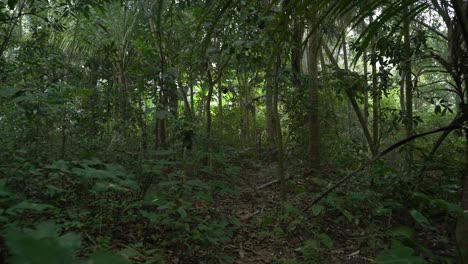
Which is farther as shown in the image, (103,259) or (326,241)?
(326,241)

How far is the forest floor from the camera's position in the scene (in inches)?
124

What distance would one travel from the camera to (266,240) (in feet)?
11.6

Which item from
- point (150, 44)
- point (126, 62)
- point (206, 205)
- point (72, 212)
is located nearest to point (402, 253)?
point (72, 212)

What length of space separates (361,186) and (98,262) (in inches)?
173

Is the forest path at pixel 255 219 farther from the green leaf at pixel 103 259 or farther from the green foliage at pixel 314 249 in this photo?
the green leaf at pixel 103 259

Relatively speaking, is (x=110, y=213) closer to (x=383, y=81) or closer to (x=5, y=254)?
(x=5, y=254)

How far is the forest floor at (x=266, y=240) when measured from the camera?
3148 mm

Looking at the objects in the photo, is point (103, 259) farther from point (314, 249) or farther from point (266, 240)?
point (266, 240)

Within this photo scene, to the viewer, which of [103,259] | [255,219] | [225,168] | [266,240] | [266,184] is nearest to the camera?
[103,259]

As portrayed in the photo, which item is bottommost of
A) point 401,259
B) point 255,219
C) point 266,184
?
point 255,219

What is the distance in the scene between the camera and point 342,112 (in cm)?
949

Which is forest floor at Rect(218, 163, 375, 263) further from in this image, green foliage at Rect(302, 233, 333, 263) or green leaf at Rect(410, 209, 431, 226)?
green leaf at Rect(410, 209, 431, 226)

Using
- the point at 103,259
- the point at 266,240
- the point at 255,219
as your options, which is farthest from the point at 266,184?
the point at 103,259

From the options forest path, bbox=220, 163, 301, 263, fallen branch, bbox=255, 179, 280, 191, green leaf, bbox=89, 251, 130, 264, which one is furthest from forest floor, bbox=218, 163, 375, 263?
green leaf, bbox=89, 251, 130, 264
